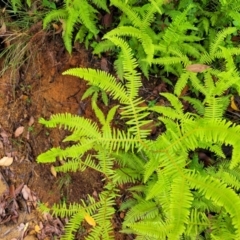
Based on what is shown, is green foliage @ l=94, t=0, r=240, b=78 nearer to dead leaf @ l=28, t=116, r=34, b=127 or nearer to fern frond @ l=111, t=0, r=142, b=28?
fern frond @ l=111, t=0, r=142, b=28

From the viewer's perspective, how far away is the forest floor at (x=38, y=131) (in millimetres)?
3916

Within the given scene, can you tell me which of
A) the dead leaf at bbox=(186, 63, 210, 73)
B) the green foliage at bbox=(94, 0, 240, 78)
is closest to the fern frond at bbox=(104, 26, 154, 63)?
the green foliage at bbox=(94, 0, 240, 78)

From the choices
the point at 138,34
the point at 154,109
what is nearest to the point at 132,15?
the point at 138,34

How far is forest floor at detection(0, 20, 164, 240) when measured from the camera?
3916 mm

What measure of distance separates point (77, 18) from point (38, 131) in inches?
51.7

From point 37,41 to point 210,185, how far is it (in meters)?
2.47

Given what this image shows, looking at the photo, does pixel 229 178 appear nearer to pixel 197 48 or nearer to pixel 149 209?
pixel 149 209

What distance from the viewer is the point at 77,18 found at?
11.8 feet

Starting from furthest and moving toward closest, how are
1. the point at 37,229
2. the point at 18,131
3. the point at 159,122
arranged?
1. the point at 18,131
2. the point at 37,229
3. the point at 159,122

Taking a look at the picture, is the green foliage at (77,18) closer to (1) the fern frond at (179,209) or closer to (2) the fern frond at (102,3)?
(2) the fern frond at (102,3)

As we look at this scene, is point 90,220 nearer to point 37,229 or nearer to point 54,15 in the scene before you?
point 37,229

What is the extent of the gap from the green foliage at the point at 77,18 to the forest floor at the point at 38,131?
218mm

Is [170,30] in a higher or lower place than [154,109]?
higher

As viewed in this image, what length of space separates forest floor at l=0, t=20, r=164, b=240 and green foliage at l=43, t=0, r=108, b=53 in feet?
0.71
